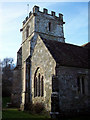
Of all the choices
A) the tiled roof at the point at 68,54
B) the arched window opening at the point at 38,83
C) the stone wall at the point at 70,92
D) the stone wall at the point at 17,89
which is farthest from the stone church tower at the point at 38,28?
the stone wall at the point at 70,92

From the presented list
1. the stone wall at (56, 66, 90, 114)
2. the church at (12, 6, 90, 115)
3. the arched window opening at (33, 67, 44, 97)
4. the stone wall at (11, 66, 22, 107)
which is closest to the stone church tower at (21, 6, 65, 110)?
the stone wall at (11, 66, 22, 107)

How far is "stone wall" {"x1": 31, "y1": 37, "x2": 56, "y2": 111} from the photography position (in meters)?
13.9

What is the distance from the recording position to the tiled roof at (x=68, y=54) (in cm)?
1433

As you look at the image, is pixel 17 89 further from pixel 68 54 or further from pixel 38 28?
pixel 68 54

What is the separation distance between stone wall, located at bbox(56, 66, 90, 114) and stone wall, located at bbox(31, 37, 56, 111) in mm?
1122

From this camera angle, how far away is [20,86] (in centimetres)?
2541

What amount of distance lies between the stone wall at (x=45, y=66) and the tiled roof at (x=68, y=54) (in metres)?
0.64

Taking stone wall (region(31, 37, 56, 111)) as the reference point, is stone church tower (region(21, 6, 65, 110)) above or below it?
above

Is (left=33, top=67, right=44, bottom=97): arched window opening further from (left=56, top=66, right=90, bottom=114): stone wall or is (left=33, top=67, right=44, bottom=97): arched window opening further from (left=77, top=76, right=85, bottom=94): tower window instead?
(left=77, top=76, right=85, bottom=94): tower window

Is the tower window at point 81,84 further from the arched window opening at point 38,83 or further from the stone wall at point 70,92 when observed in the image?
the arched window opening at point 38,83

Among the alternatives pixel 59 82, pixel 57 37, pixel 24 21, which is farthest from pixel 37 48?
pixel 24 21

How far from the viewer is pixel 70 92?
13414 millimetres

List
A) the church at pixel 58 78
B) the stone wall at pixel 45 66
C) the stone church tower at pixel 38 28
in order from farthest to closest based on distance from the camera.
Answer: the stone church tower at pixel 38 28
the stone wall at pixel 45 66
the church at pixel 58 78

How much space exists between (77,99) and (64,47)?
679 cm
